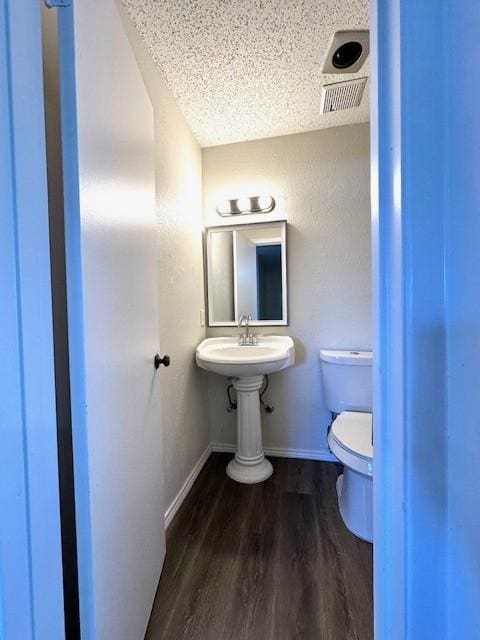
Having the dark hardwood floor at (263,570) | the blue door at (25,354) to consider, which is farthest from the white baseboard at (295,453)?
the blue door at (25,354)

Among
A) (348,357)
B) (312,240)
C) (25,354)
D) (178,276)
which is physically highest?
(312,240)

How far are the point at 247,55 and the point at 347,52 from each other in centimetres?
45

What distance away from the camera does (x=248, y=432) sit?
1.76 metres

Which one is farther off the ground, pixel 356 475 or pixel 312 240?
pixel 312 240

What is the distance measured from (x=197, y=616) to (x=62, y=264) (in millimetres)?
1253

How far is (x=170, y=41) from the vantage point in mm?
1196

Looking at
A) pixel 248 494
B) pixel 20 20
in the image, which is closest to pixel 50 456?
pixel 20 20

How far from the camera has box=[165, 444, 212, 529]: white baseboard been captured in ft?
4.51

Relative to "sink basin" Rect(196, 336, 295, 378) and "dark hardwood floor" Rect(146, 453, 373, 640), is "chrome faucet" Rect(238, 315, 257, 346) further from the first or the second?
"dark hardwood floor" Rect(146, 453, 373, 640)

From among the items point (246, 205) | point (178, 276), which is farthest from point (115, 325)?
point (246, 205)

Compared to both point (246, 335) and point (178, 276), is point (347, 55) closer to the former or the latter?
point (178, 276)

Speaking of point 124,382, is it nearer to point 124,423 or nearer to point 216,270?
point 124,423

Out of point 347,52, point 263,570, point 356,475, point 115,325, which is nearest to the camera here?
point 115,325

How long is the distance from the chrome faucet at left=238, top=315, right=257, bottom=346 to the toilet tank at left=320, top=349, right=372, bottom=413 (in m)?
0.48
